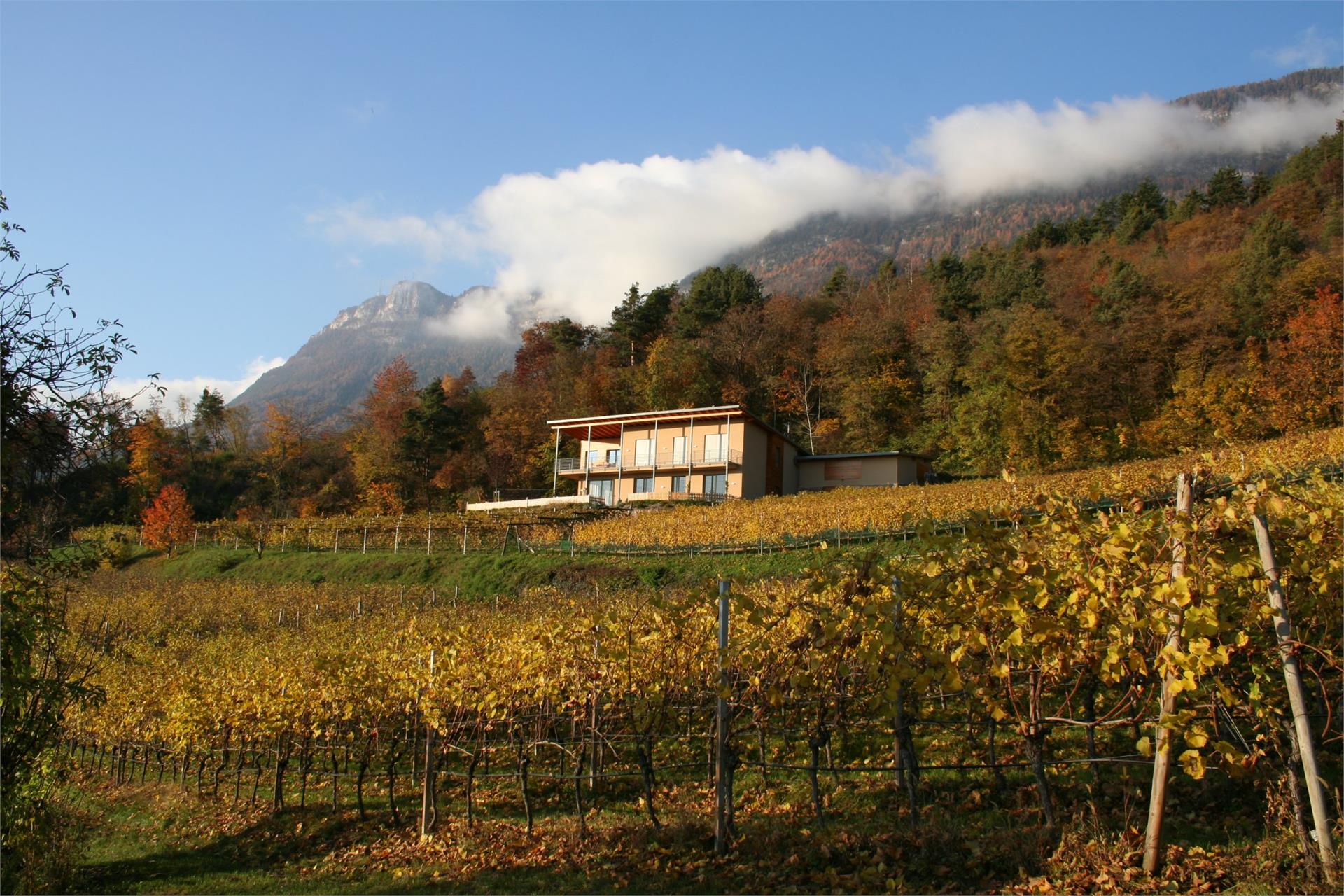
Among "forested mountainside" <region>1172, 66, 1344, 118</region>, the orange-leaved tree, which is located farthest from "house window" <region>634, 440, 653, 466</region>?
"forested mountainside" <region>1172, 66, 1344, 118</region>

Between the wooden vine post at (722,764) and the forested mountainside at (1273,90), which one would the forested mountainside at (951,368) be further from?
the forested mountainside at (1273,90)

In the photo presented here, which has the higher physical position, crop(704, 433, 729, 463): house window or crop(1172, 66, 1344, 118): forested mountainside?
crop(1172, 66, 1344, 118): forested mountainside

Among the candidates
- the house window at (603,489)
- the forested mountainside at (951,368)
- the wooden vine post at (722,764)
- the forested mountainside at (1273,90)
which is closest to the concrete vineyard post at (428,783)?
the wooden vine post at (722,764)

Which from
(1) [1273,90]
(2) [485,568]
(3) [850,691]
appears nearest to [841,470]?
(2) [485,568]

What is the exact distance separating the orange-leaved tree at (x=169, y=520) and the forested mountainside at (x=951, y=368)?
1.85m

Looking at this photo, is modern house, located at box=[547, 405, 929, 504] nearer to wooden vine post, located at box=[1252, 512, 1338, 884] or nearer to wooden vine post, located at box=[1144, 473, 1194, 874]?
wooden vine post, located at box=[1144, 473, 1194, 874]

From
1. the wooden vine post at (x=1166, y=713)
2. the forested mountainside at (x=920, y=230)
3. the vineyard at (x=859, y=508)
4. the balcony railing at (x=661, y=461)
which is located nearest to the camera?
the wooden vine post at (x=1166, y=713)

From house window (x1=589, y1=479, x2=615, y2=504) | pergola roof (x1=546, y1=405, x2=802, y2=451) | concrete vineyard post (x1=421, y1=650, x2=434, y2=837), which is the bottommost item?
concrete vineyard post (x1=421, y1=650, x2=434, y2=837)

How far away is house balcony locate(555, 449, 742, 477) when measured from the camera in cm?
4231

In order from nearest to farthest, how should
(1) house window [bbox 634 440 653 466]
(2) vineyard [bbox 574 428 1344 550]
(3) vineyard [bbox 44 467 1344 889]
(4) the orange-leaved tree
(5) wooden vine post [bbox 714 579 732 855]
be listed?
1. (3) vineyard [bbox 44 467 1344 889]
2. (5) wooden vine post [bbox 714 579 732 855]
3. (2) vineyard [bbox 574 428 1344 550]
4. (4) the orange-leaved tree
5. (1) house window [bbox 634 440 653 466]

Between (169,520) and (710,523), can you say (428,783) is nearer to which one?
(710,523)

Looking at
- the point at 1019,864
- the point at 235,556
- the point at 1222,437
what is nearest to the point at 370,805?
the point at 1019,864

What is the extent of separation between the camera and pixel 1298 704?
427cm

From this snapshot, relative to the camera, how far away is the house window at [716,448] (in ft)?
139
